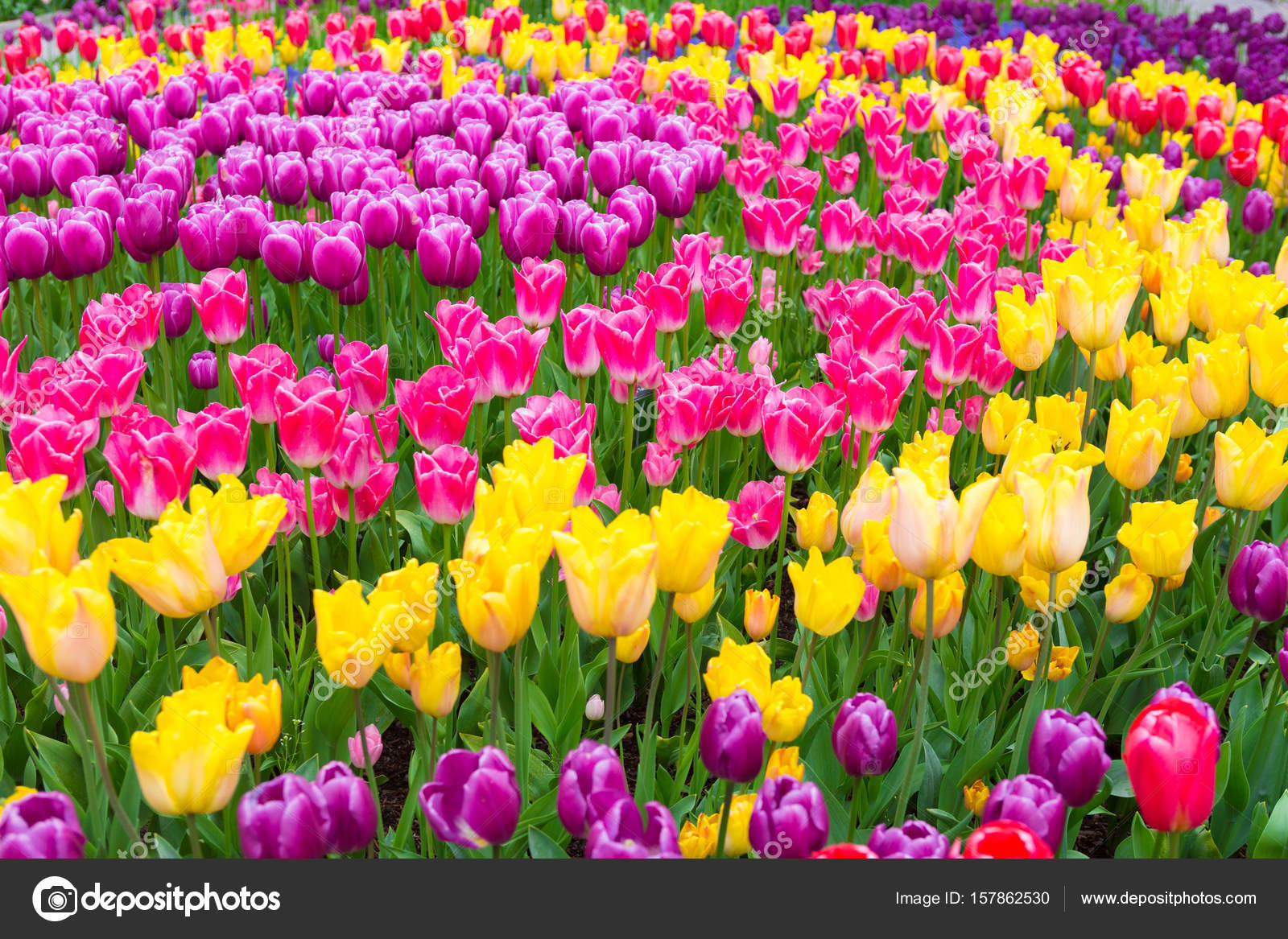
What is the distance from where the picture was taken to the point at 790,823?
148 centimetres

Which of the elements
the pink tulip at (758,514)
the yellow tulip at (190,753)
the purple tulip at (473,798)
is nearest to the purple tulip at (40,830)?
the yellow tulip at (190,753)

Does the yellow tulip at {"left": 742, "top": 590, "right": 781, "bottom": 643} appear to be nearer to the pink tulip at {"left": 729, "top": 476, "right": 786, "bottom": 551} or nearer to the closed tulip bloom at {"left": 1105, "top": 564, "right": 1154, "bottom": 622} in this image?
the pink tulip at {"left": 729, "top": 476, "right": 786, "bottom": 551}

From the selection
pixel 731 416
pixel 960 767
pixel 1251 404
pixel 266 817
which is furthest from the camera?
pixel 1251 404

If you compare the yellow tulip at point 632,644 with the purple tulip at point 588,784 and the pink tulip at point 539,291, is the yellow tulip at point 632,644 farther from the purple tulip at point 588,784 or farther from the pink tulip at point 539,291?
the pink tulip at point 539,291

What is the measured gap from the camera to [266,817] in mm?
1450

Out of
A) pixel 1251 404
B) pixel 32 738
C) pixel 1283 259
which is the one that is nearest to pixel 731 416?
pixel 32 738

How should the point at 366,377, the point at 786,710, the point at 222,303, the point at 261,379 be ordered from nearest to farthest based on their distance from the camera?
the point at 786,710
the point at 261,379
the point at 366,377
the point at 222,303

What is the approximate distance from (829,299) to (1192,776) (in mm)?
2372

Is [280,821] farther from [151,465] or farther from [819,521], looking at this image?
[819,521]

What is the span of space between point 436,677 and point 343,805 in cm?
30

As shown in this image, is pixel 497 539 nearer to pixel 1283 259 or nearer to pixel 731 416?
pixel 731 416

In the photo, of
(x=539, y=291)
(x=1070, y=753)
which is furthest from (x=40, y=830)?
(x=539, y=291)

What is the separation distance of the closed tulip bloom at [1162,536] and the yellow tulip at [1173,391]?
61 cm

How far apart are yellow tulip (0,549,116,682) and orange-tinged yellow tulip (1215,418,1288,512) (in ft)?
6.47
